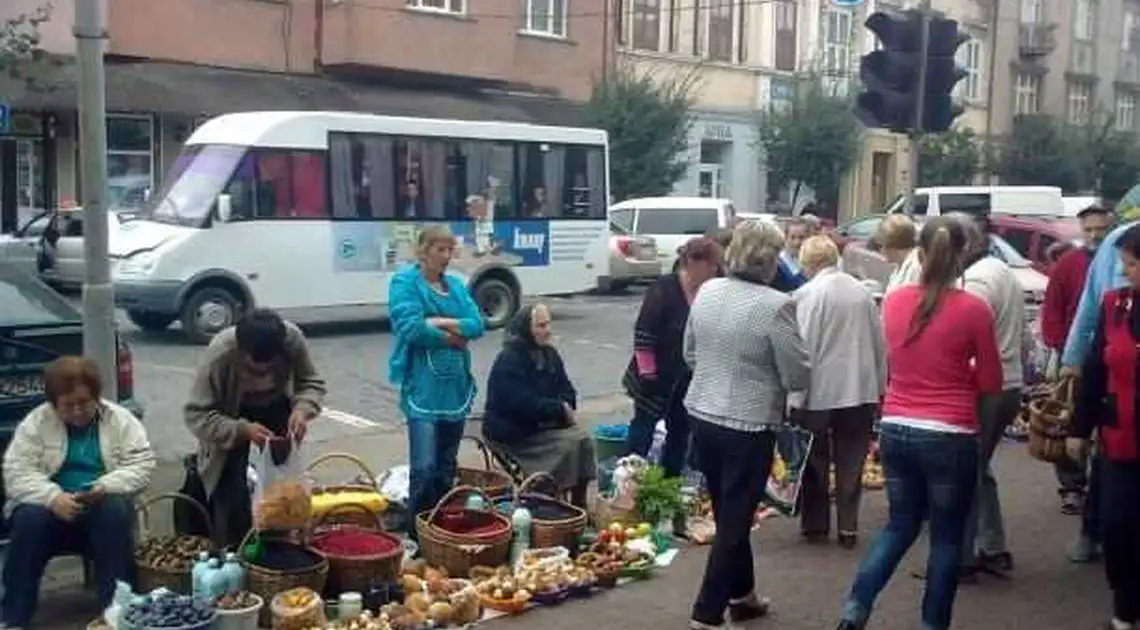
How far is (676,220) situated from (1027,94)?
3100 centimetres

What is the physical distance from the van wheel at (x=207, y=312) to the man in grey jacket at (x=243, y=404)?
31.1ft

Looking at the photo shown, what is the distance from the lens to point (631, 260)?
23500 mm

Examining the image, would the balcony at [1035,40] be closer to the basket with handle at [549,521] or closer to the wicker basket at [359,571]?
the basket with handle at [549,521]

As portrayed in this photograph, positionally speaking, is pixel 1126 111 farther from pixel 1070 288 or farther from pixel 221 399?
pixel 221 399

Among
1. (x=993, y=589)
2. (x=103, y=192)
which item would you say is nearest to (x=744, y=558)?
(x=993, y=589)

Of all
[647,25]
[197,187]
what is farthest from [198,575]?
[647,25]

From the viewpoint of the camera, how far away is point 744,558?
6.30 m

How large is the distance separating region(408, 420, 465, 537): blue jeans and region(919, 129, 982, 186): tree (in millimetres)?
33543

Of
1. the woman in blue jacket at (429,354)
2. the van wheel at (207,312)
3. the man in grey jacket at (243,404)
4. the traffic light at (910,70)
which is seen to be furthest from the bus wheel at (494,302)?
the man in grey jacket at (243,404)

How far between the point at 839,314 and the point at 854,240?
53.4 ft

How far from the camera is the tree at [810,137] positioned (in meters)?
36.5

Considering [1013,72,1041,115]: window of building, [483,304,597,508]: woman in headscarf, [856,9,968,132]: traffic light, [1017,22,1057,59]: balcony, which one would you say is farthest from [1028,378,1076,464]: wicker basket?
[1017,22,1057,59]: balcony

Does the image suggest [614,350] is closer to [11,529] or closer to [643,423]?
[643,423]

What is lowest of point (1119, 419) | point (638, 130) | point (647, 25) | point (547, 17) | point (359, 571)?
point (359, 571)
